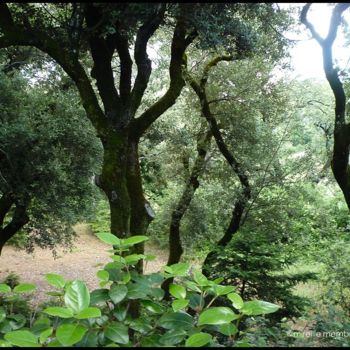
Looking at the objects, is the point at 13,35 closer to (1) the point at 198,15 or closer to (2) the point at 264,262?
(1) the point at 198,15

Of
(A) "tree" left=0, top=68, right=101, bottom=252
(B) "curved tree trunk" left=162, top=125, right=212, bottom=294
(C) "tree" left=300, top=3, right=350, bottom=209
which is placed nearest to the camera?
(C) "tree" left=300, top=3, right=350, bottom=209

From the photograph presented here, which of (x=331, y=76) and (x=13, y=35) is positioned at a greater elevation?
(x=331, y=76)

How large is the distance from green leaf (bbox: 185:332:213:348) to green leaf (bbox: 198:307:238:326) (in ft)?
0.23

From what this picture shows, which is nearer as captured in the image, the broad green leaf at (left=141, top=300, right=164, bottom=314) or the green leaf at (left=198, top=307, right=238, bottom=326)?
the green leaf at (left=198, top=307, right=238, bottom=326)

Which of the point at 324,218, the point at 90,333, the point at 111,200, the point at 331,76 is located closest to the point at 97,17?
the point at 111,200

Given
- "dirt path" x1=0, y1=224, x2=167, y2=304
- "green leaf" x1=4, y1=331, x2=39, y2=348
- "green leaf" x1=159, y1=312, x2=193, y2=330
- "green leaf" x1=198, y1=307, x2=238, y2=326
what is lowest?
"dirt path" x1=0, y1=224, x2=167, y2=304

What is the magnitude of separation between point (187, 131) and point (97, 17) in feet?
20.5

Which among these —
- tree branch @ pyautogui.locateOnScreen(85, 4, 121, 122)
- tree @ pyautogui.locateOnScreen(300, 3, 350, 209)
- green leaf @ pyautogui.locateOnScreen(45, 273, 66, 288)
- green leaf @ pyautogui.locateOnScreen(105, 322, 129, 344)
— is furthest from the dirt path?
green leaf @ pyautogui.locateOnScreen(105, 322, 129, 344)

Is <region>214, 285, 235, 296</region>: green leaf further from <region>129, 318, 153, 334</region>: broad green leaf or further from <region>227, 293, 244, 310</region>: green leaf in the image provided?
<region>129, 318, 153, 334</region>: broad green leaf

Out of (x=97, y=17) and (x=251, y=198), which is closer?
(x=97, y=17)

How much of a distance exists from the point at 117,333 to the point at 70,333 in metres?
0.17

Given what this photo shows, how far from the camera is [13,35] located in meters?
5.40

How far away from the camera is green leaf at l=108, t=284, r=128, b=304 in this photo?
1.40m

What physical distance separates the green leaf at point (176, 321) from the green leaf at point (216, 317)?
3.4 inches
